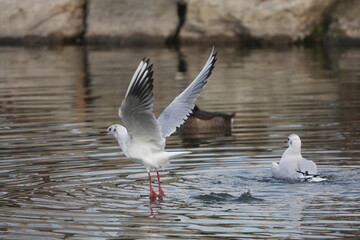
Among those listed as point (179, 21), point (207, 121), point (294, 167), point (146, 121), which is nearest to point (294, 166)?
point (294, 167)

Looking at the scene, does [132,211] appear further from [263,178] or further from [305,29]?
[305,29]

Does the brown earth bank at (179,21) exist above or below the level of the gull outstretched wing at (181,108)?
above

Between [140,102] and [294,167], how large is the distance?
7.51 ft

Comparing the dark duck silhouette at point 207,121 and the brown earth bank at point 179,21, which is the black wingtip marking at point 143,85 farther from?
the brown earth bank at point 179,21

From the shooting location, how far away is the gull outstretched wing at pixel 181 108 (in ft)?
35.7

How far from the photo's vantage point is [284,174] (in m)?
11.1

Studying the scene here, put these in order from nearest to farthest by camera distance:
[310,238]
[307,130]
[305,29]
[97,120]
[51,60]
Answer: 1. [310,238]
2. [307,130]
3. [97,120]
4. [51,60]
5. [305,29]

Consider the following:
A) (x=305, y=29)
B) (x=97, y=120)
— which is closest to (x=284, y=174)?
(x=97, y=120)

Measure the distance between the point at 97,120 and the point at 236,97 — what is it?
13.0 feet

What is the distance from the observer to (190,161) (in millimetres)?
12555

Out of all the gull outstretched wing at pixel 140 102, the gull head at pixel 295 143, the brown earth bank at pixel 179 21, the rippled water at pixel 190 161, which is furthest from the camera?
the brown earth bank at pixel 179 21

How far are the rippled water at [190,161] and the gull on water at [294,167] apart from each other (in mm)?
113

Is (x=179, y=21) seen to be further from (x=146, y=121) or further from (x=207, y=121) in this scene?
(x=146, y=121)

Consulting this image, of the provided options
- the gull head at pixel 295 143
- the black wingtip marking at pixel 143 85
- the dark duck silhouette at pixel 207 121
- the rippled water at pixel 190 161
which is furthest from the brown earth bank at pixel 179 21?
the black wingtip marking at pixel 143 85
